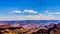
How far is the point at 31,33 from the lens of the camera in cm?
208

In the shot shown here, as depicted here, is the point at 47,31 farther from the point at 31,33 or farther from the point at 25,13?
the point at 25,13

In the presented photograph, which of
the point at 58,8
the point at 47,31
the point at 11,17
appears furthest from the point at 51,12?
the point at 11,17

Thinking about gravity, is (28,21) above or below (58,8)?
below

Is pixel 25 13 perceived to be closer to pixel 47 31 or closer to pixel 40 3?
pixel 40 3

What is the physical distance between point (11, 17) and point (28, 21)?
0.25 metres

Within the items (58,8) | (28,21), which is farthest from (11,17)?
(58,8)

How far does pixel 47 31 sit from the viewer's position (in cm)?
208

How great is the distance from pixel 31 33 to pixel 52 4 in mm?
507

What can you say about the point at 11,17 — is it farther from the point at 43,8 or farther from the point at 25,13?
the point at 43,8

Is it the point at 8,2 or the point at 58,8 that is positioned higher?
the point at 8,2

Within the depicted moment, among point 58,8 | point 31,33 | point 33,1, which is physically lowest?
point 31,33

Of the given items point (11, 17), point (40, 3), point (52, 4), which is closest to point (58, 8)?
point (52, 4)

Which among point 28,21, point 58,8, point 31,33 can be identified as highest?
point 58,8

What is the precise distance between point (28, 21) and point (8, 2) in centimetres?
39
